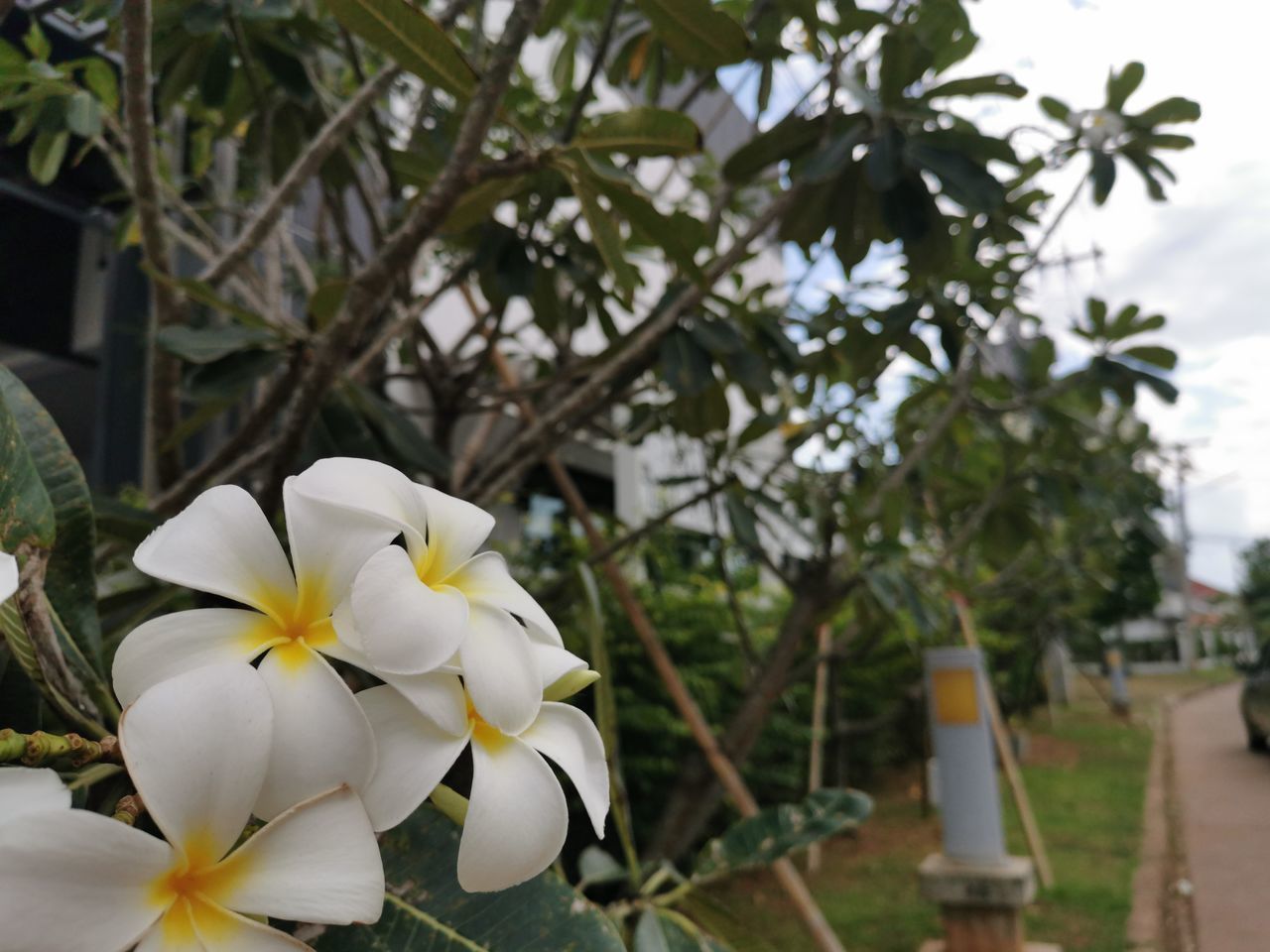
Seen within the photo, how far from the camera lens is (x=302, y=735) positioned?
260 mm

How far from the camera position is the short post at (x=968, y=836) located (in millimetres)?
2633

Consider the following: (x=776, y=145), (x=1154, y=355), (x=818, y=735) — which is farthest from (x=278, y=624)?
(x=818, y=735)

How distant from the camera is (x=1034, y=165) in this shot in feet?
5.91

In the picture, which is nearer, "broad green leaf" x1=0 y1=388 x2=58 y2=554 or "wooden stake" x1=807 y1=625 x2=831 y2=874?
"broad green leaf" x1=0 y1=388 x2=58 y2=554

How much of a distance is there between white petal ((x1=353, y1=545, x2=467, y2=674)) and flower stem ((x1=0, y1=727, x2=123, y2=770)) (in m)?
0.12

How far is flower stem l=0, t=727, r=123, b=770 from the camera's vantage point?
10.9 inches

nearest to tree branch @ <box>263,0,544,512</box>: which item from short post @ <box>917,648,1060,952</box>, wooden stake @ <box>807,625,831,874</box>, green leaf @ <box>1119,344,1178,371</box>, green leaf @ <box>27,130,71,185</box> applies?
green leaf @ <box>27,130,71,185</box>

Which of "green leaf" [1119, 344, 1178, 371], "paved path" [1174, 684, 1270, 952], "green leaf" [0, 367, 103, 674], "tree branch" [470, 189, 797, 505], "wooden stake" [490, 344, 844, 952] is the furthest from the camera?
"paved path" [1174, 684, 1270, 952]

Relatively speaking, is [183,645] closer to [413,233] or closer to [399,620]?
[399,620]

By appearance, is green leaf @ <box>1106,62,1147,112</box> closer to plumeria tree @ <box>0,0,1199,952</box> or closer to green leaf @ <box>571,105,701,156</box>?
plumeria tree @ <box>0,0,1199,952</box>

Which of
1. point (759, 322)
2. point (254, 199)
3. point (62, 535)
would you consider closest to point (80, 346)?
point (254, 199)

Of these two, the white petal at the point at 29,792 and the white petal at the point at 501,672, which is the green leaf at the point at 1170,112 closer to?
the white petal at the point at 501,672

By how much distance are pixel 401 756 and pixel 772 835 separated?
809 mm

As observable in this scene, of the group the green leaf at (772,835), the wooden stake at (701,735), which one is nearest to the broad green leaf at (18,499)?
the green leaf at (772,835)
